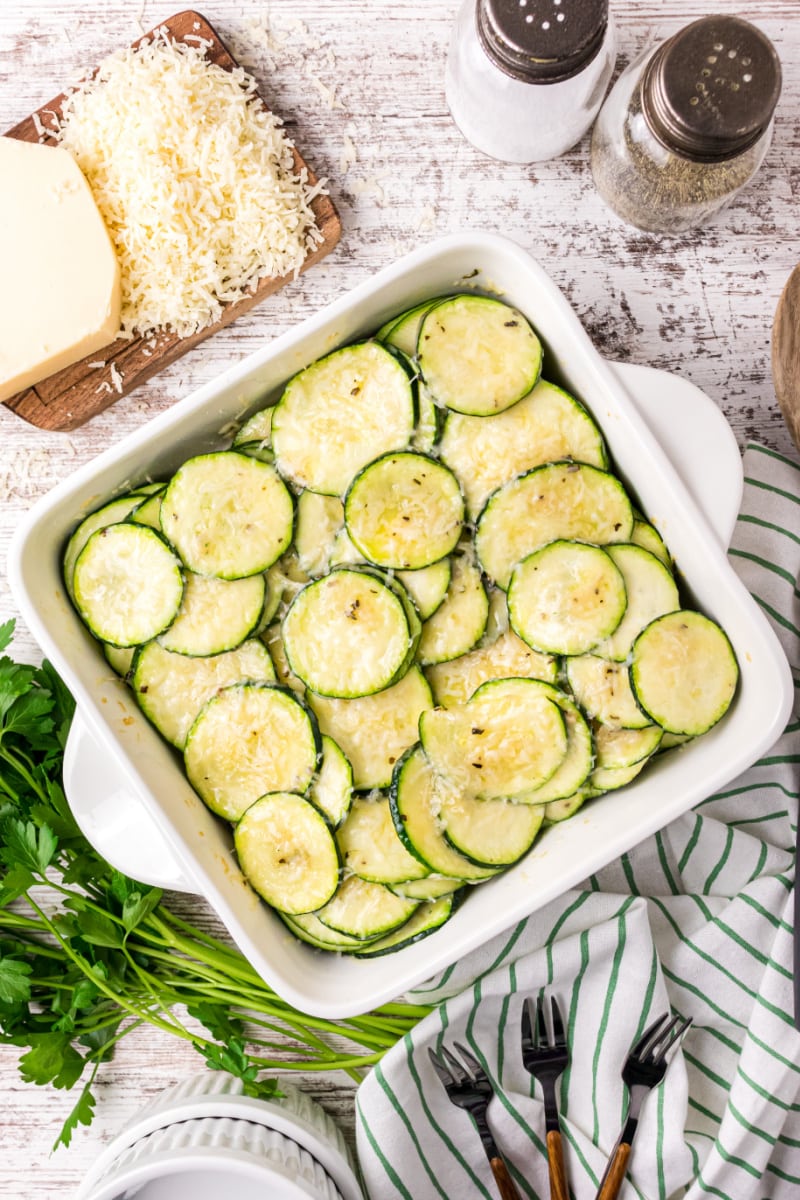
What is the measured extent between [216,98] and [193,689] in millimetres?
899

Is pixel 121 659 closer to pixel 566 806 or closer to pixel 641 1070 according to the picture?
pixel 566 806

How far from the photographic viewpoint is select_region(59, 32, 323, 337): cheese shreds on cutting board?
4.71 ft

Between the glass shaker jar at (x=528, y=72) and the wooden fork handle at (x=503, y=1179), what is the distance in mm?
1549

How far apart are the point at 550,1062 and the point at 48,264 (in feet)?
4.68

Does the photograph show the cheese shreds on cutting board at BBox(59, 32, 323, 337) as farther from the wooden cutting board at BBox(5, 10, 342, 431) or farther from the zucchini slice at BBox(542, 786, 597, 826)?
the zucchini slice at BBox(542, 786, 597, 826)

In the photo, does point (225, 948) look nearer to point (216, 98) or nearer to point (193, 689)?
point (193, 689)

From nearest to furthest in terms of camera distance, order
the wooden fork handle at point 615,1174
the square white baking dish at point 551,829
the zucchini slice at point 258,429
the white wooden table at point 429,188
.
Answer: the square white baking dish at point 551,829 → the zucchini slice at point 258,429 → the wooden fork handle at point 615,1174 → the white wooden table at point 429,188

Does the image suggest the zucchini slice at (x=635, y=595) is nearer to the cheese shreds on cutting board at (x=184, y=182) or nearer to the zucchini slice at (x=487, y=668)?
the zucchini slice at (x=487, y=668)

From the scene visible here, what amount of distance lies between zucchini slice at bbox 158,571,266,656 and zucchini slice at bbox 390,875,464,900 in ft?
1.30

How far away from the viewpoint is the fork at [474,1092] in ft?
4.79

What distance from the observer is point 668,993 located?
1.47 meters

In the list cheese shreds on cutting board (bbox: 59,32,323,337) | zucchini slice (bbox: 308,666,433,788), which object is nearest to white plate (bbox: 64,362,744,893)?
zucchini slice (bbox: 308,666,433,788)

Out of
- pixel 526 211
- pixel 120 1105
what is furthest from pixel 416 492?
pixel 120 1105

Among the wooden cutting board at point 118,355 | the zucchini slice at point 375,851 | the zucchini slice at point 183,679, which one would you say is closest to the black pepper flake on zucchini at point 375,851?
the zucchini slice at point 375,851
